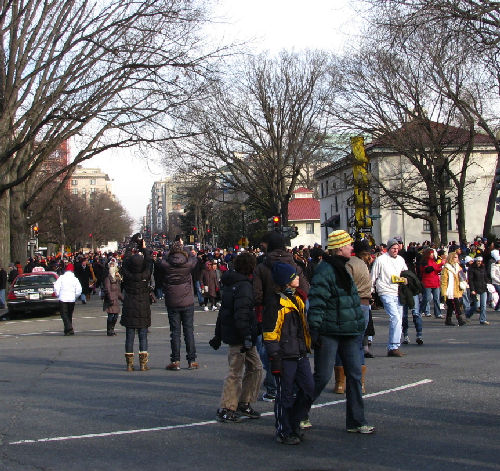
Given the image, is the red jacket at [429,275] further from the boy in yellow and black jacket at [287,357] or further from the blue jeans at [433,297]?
the boy in yellow and black jacket at [287,357]

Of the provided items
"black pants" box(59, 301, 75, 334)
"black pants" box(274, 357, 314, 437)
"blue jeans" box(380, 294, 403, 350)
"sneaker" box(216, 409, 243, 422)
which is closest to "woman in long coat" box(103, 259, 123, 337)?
"black pants" box(59, 301, 75, 334)

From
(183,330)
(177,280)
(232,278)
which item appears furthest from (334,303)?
(177,280)

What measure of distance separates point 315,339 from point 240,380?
1251mm

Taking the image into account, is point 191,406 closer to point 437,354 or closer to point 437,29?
point 437,354

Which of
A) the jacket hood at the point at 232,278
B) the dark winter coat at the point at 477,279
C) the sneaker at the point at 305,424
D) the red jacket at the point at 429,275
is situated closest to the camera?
the sneaker at the point at 305,424

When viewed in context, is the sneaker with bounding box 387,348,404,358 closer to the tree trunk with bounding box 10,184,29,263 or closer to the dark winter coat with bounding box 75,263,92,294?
the dark winter coat with bounding box 75,263,92,294

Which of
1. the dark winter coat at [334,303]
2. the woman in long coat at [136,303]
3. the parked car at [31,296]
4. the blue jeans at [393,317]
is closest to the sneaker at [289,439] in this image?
the dark winter coat at [334,303]

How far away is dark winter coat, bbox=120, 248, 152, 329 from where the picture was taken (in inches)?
443

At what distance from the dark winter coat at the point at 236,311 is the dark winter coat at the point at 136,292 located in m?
3.56

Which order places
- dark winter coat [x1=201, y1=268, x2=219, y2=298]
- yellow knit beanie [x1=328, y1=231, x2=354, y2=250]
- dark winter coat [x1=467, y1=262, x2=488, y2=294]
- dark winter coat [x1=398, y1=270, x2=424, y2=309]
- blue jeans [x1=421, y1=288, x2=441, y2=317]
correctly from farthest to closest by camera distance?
dark winter coat [x1=201, y1=268, x2=219, y2=298]
blue jeans [x1=421, y1=288, x2=441, y2=317]
dark winter coat [x1=467, y1=262, x2=488, y2=294]
dark winter coat [x1=398, y1=270, x2=424, y2=309]
yellow knit beanie [x1=328, y1=231, x2=354, y2=250]

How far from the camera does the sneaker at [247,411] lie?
7.59 meters

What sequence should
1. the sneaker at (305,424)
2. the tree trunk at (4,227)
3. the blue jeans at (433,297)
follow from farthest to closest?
the tree trunk at (4,227) < the blue jeans at (433,297) < the sneaker at (305,424)

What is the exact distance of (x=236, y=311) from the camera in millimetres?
7508

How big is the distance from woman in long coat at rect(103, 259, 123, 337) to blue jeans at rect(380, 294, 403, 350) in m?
7.31
